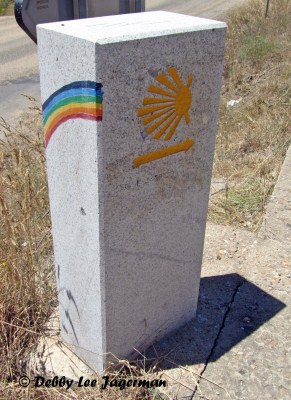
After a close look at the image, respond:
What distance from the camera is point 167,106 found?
188 cm

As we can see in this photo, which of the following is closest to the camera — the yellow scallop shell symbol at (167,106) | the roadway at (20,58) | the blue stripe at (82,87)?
the blue stripe at (82,87)

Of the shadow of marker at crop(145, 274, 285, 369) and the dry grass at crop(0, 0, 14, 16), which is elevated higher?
the shadow of marker at crop(145, 274, 285, 369)

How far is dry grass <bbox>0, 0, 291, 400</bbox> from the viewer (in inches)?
93.9

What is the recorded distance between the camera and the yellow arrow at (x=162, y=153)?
189 centimetres

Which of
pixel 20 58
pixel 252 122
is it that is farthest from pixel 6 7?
pixel 252 122

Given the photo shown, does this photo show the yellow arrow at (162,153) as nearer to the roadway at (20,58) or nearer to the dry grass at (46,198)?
the dry grass at (46,198)

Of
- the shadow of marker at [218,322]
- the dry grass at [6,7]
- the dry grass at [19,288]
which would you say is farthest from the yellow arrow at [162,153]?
the dry grass at [6,7]

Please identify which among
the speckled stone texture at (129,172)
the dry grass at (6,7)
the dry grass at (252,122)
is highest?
the speckled stone texture at (129,172)

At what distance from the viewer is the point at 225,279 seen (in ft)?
9.64

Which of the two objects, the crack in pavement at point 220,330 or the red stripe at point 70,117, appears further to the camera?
the crack in pavement at point 220,330

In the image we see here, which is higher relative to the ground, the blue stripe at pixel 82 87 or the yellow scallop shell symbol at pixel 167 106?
the blue stripe at pixel 82 87

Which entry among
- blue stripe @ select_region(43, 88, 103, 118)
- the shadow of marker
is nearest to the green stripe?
blue stripe @ select_region(43, 88, 103, 118)

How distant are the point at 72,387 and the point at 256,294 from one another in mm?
1190

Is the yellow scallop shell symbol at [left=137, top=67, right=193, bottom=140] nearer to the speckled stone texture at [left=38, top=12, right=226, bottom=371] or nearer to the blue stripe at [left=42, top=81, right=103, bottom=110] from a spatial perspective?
the speckled stone texture at [left=38, top=12, right=226, bottom=371]
